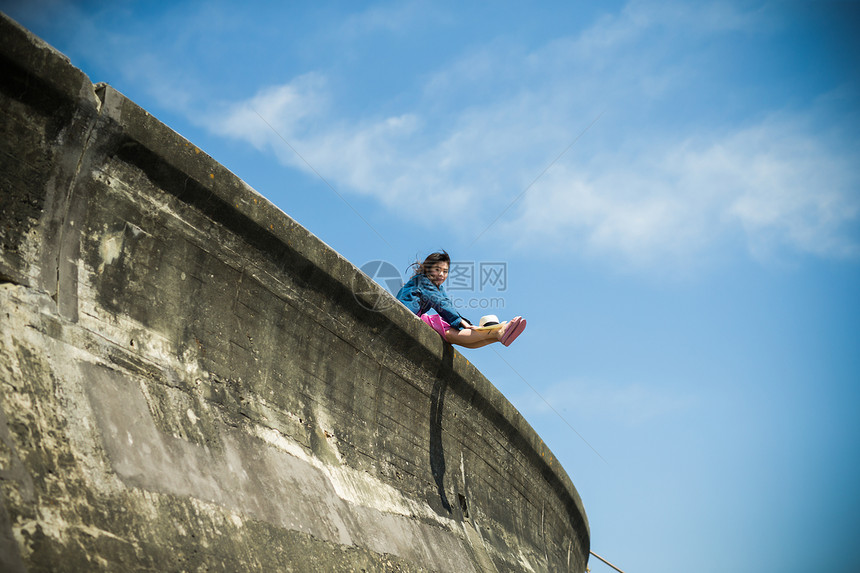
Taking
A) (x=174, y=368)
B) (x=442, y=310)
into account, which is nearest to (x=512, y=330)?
(x=442, y=310)

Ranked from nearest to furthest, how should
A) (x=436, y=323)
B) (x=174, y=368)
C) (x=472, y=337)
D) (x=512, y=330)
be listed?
(x=174, y=368) → (x=512, y=330) → (x=472, y=337) → (x=436, y=323)

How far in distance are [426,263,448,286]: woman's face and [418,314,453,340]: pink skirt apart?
0.88 ft

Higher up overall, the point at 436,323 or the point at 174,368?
the point at 436,323

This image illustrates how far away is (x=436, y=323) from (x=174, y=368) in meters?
2.38

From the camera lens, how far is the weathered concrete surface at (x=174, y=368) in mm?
2707

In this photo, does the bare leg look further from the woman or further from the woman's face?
the woman's face

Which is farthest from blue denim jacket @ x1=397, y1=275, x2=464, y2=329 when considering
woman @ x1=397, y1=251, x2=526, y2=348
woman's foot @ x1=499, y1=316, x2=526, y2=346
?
woman's foot @ x1=499, y1=316, x2=526, y2=346

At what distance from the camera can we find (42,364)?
280 centimetres

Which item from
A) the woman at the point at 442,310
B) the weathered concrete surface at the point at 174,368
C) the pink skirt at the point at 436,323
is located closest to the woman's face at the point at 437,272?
the woman at the point at 442,310

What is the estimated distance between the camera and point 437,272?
555 cm

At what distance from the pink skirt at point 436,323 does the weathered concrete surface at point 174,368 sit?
408 millimetres

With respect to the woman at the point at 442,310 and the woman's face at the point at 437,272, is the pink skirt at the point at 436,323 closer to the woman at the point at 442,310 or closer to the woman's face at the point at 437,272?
the woman at the point at 442,310

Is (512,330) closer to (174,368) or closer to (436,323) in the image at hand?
(436,323)

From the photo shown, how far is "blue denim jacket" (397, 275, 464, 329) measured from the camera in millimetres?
5372
